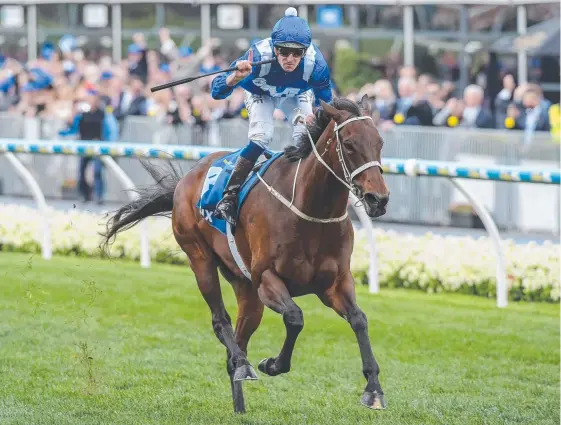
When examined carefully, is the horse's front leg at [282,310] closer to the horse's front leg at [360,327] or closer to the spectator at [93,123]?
the horse's front leg at [360,327]

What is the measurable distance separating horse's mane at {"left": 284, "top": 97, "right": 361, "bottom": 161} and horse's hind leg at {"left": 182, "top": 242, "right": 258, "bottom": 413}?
998 millimetres

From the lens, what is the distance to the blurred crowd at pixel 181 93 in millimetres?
12891


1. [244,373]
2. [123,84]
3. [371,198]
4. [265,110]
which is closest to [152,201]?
[265,110]

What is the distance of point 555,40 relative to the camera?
1391cm

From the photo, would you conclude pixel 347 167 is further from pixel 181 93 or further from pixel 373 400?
pixel 181 93

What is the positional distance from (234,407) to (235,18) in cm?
1000

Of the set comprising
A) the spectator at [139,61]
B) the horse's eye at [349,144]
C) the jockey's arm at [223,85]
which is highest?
the spectator at [139,61]

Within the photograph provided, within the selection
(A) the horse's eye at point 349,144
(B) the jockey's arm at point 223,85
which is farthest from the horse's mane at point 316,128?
(B) the jockey's arm at point 223,85

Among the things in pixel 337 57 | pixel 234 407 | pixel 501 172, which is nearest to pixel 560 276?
pixel 501 172

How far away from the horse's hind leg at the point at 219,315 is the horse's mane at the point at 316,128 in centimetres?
100

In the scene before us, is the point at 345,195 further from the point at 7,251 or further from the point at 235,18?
the point at 235,18

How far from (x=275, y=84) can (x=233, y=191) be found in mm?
587

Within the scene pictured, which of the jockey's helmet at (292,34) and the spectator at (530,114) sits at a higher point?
the jockey's helmet at (292,34)

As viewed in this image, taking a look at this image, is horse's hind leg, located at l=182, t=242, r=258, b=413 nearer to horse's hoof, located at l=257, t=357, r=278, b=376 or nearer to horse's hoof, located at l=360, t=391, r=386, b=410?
horse's hoof, located at l=257, t=357, r=278, b=376
